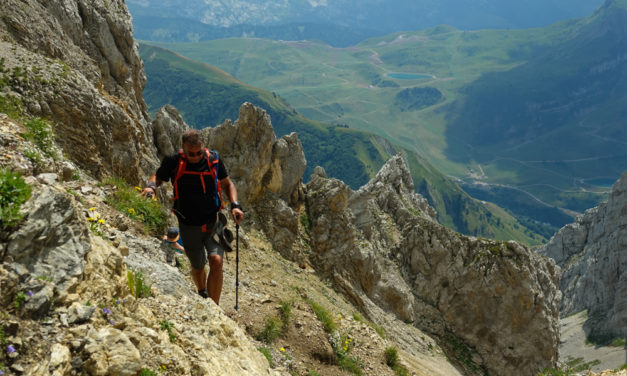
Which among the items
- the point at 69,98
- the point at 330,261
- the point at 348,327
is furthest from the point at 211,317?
the point at 330,261

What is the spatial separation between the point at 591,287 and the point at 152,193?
138 metres

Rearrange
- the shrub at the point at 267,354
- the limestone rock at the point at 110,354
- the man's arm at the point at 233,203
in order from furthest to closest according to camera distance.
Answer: the shrub at the point at 267,354, the man's arm at the point at 233,203, the limestone rock at the point at 110,354

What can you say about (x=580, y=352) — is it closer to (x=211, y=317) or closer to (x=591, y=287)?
(x=591, y=287)

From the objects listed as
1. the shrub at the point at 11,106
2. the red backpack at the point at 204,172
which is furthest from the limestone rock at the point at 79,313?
the shrub at the point at 11,106

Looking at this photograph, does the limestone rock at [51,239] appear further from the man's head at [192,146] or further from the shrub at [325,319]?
the shrub at [325,319]

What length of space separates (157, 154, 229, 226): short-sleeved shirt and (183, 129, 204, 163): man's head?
15 cm

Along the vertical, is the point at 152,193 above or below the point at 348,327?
above

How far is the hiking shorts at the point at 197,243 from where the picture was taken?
437 inches

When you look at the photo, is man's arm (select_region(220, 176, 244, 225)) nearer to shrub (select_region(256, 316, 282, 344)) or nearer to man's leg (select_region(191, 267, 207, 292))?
man's leg (select_region(191, 267, 207, 292))

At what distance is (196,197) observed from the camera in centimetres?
1088

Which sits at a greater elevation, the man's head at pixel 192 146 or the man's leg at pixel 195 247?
the man's head at pixel 192 146

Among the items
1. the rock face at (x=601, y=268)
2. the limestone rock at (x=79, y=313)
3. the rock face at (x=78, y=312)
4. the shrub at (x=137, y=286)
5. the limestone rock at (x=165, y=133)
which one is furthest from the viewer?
the rock face at (x=601, y=268)

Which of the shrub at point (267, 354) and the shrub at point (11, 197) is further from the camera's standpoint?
the shrub at point (267, 354)

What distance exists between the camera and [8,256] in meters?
6.27
